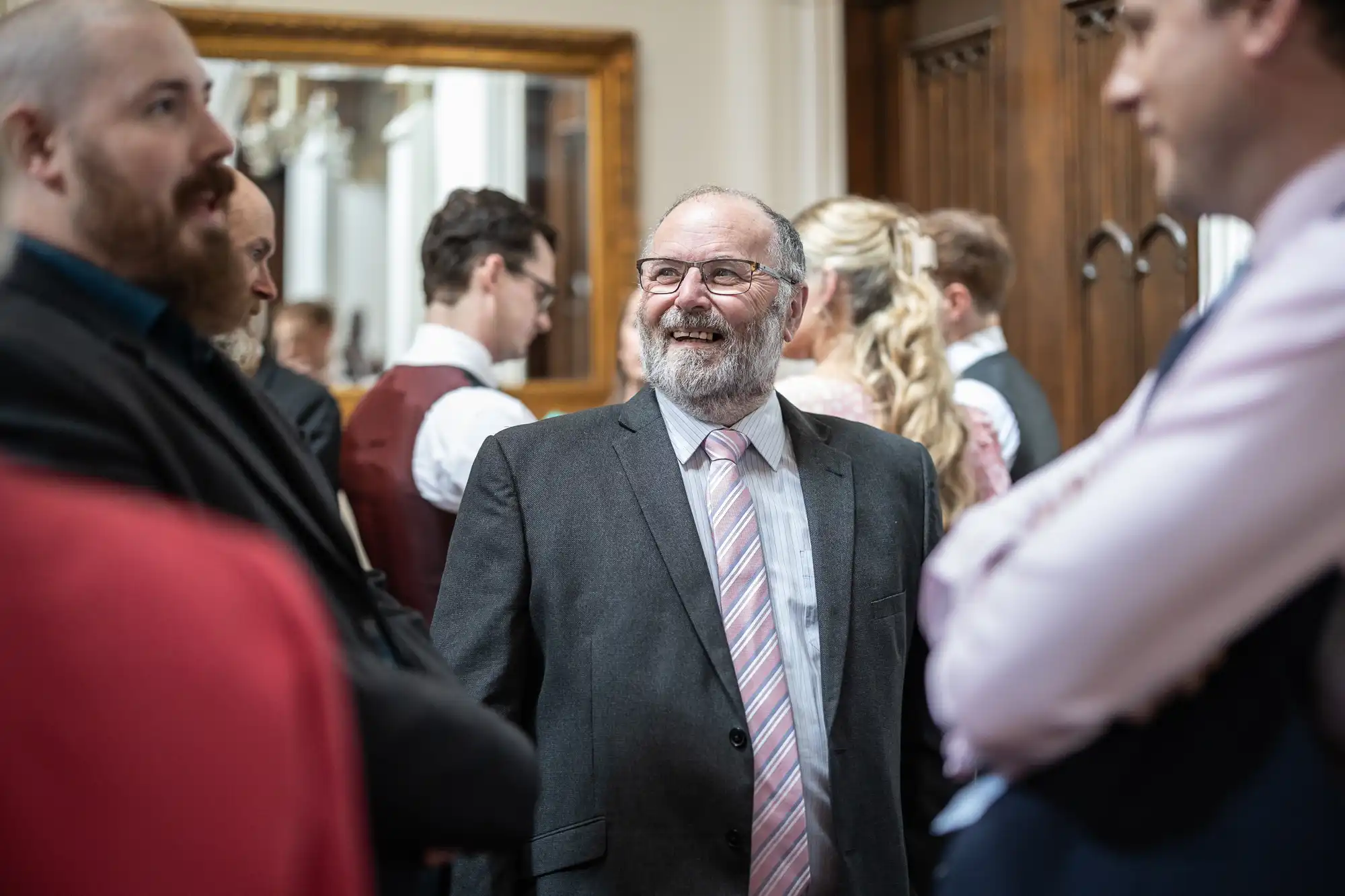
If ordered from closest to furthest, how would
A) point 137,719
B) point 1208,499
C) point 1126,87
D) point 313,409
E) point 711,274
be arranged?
point 137,719
point 1208,499
point 1126,87
point 711,274
point 313,409

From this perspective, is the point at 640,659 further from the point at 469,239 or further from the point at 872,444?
the point at 469,239

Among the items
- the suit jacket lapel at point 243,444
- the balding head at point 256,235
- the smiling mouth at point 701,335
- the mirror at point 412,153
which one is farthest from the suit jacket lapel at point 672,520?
the mirror at point 412,153

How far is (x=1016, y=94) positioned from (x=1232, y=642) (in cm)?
440

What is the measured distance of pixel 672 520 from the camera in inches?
82.2

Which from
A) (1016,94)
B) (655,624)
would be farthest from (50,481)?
(1016,94)

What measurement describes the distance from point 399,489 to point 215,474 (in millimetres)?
1867

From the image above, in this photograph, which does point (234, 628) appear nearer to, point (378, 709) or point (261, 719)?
point (261, 719)

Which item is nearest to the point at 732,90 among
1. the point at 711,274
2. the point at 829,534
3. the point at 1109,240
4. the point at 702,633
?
the point at 1109,240

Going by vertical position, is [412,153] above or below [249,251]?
above

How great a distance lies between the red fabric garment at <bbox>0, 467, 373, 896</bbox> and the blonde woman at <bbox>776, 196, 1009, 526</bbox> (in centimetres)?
212

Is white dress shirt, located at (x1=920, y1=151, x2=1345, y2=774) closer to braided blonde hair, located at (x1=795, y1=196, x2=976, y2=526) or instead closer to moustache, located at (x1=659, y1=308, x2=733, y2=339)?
moustache, located at (x1=659, y1=308, x2=733, y2=339)

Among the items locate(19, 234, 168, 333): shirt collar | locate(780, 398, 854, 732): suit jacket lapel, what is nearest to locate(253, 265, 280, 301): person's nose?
locate(780, 398, 854, 732): suit jacket lapel

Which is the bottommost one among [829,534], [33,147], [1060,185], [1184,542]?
[829,534]

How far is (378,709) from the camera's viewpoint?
1.13m
